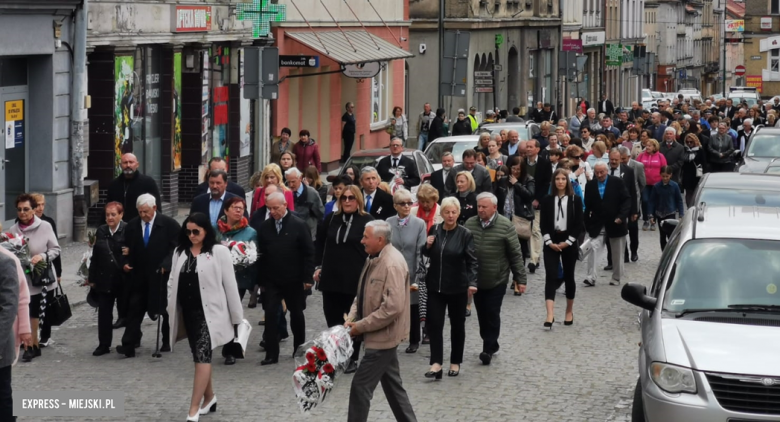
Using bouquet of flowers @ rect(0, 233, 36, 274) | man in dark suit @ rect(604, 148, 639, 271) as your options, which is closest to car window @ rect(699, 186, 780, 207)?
man in dark suit @ rect(604, 148, 639, 271)

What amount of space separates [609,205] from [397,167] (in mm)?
4260

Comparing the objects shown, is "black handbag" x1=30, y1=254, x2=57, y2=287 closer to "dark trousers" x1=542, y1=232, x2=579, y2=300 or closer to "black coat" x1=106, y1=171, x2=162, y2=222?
"black coat" x1=106, y1=171, x2=162, y2=222

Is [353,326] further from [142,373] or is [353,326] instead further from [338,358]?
[142,373]

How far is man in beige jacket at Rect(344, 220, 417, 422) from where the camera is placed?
10211mm

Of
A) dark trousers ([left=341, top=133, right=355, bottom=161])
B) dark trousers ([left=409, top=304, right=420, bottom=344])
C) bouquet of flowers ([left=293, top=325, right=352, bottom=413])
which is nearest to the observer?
bouquet of flowers ([left=293, top=325, right=352, bottom=413])

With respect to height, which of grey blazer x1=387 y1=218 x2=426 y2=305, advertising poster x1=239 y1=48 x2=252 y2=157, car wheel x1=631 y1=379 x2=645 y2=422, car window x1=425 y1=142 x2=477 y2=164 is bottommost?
car wheel x1=631 y1=379 x2=645 y2=422

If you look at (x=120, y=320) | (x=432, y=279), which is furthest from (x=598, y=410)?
(x=120, y=320)

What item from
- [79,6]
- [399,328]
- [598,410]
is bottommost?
[598,410]

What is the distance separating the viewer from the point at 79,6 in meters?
22.3

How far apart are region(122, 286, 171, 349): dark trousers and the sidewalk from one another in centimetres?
144

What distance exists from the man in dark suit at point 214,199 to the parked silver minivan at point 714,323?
5.45 metres

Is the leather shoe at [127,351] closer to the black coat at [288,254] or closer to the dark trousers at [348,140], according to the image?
the black coat at [288,254]

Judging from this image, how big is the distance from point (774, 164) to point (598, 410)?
12.7 m

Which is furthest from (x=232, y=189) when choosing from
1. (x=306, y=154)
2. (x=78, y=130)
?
(x=306, y=154)
